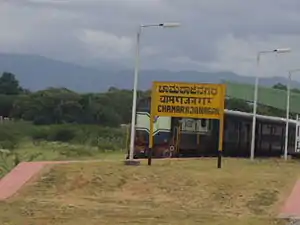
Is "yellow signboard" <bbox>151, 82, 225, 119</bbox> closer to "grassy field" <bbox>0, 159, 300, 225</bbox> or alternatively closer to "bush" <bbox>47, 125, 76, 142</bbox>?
"grassy field" <bbox>0, 159, 300, 225</bbox>

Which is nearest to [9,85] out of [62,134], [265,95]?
[62,134]

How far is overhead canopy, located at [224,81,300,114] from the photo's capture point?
2461 inches

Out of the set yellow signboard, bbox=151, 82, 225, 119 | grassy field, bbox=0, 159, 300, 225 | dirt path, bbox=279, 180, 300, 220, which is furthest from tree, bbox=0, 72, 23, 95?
dirt path, bbox=279, 180, 300, 220

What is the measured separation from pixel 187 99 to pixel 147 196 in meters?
7.21

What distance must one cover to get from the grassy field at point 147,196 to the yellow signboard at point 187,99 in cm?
268

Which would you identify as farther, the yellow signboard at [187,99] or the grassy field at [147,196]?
the yellow signboard at [187,99]

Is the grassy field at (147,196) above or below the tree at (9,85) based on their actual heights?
below

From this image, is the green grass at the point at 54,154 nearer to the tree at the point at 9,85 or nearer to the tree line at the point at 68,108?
the tree line at the point at 68,108

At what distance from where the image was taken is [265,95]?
2623 inches

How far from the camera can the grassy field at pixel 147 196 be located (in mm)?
18516

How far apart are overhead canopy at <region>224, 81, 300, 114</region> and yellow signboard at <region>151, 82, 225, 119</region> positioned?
Result: 32.4 m

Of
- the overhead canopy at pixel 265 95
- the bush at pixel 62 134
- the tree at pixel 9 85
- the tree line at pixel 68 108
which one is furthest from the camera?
the tree at pixel 9 85

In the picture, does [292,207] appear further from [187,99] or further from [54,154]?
[54,154]

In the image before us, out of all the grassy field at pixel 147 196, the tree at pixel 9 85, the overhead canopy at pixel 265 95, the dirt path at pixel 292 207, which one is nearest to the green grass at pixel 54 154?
the grassy field at pixel 147 196
